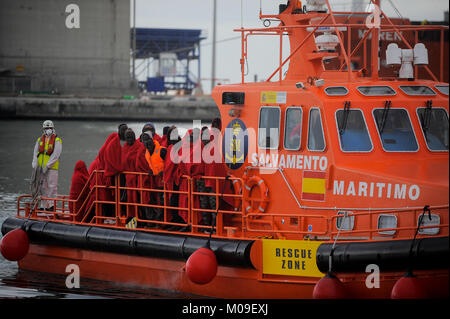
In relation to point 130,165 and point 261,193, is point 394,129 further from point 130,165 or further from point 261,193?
point 130,165

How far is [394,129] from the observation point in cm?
777

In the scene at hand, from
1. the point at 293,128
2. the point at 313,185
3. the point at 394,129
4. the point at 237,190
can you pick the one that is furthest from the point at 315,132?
the point at 237,190

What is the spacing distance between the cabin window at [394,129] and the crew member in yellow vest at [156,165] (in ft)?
9.57

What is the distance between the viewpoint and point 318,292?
710 cm

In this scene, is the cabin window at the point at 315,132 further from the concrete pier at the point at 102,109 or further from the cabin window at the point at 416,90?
the concrete pier at the point at 102,109

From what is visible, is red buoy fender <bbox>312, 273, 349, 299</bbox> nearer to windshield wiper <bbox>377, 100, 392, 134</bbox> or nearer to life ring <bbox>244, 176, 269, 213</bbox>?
life ring <bbox>244, 176, 269, 213</bbox>

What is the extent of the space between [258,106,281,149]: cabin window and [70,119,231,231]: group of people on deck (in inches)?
23.5

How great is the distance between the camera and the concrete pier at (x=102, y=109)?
40.0m

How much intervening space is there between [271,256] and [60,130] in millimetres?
28717

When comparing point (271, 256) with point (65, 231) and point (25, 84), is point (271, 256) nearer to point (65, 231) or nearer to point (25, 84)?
point (65, 231)

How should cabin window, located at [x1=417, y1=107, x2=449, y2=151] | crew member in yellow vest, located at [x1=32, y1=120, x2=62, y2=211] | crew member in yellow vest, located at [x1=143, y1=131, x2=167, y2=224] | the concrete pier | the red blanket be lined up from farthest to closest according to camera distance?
the concrete pier
crew member in yellow vest, located at [x1=32, y1=120, x2=62, y2=211]
the red blanket
crew member in yellow vest, located at [x1=143, y1=131, x2=167, y2=224]
cabin window, located at [x1=417, y1=107, x2=449, y2=151]

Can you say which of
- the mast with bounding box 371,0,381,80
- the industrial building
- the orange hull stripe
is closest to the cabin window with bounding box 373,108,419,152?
the mast with bounding box 371,0,381,80

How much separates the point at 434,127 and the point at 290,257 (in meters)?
2.03

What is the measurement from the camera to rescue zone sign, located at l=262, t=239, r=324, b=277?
7723 mm
